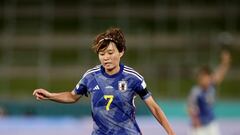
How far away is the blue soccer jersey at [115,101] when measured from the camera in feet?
16.0

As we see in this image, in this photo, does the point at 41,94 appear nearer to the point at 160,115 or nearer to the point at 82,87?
the point at 82,87

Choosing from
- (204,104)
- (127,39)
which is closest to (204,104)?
(204,104)

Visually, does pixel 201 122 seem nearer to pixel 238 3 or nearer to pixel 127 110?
pixel 127 110

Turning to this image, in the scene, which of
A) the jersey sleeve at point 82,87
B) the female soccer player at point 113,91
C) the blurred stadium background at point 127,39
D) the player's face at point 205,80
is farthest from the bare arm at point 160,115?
the blurred stadium background at point 127,39

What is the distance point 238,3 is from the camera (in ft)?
72.1

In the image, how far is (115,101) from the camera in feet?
16.0

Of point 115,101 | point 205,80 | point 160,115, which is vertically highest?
point 205,80

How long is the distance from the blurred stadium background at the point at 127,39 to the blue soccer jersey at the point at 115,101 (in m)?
13.3

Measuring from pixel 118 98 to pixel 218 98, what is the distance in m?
14.9

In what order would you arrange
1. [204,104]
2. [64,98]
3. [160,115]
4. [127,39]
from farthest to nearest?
[127,39]
[204,104]
[64,98]
[160,115]

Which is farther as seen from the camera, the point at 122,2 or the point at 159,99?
the point at 122,2

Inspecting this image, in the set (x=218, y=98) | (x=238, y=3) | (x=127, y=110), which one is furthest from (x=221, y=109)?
(x=127, y=110)

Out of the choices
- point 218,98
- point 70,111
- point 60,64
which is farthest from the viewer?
point 60,64

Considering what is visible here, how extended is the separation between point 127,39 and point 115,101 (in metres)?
16.8
